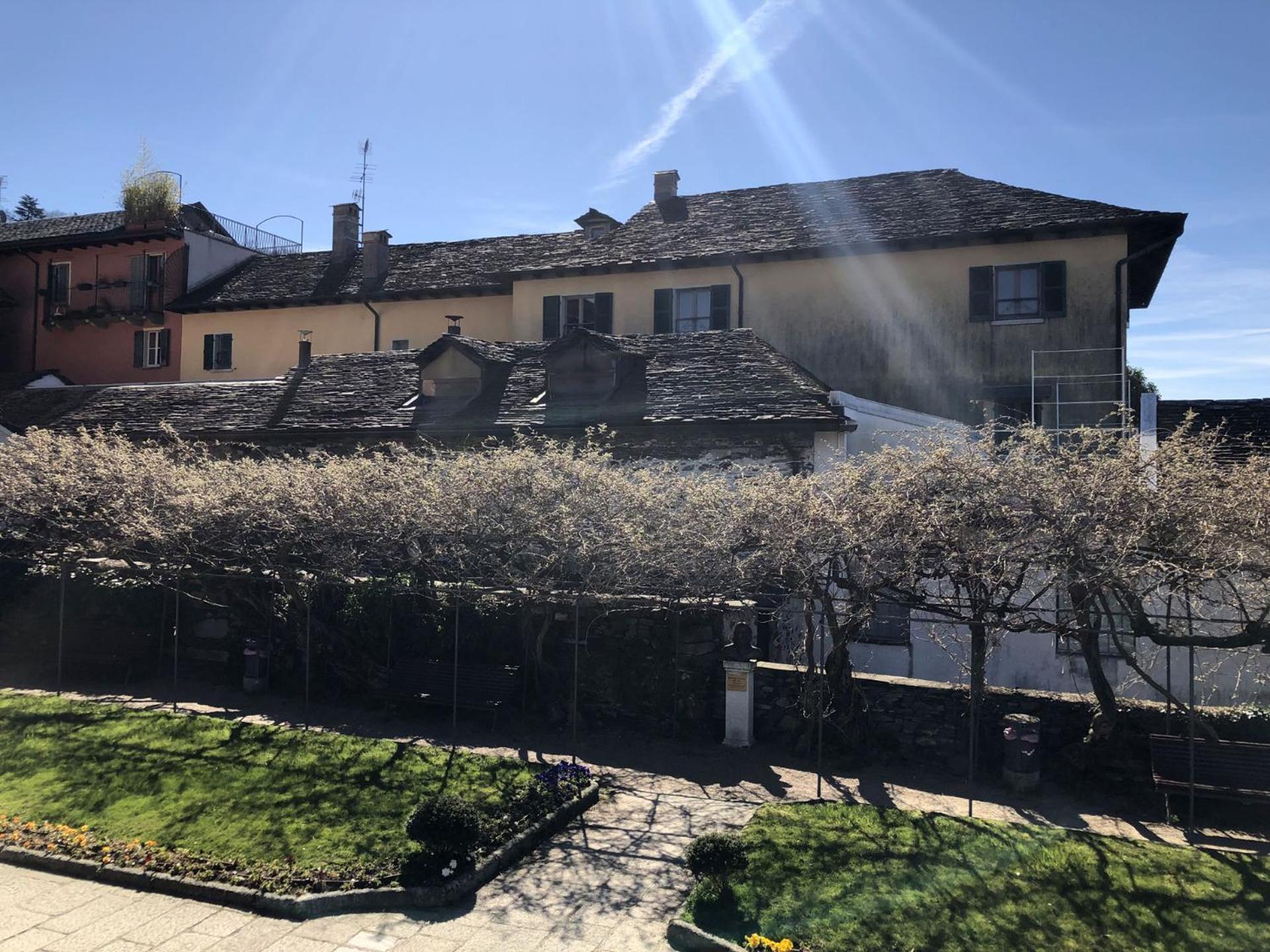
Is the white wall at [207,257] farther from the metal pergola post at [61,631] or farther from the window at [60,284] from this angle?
the metal pergola post at [61,631]

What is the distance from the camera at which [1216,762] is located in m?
9.73

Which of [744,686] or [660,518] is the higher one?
[660,518]

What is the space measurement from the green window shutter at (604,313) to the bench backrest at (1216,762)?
18.0 metres

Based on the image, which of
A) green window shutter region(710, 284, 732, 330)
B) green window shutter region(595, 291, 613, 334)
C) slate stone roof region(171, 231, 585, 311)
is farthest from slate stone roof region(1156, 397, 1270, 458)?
slate stone roof region(171, 231, 585, 311)

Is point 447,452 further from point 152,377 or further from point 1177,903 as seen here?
point 152,377

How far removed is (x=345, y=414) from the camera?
20.8 meters

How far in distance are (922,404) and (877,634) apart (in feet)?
27.2

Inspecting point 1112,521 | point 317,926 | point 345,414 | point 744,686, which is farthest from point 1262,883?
point 345,414

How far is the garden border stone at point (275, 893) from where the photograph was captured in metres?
7.35

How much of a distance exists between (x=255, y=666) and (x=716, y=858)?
9.94 metres

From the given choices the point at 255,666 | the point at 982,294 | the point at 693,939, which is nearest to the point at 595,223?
the point at 982,294

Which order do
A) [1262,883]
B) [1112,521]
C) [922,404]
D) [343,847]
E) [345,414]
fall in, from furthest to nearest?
[922,404] < [345,414] < [1112,521] < [343,847] < [1262,883]

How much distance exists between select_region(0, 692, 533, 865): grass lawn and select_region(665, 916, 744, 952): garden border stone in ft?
8.84

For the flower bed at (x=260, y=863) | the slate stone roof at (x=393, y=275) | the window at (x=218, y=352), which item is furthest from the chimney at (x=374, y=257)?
the flower bed at (x=260, y=863)
